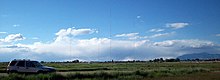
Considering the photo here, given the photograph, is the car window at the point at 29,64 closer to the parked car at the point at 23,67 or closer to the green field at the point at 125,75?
the parked car at the point at 23,67

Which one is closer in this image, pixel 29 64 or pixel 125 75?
pixel 29 64

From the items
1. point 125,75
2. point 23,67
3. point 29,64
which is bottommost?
point 125,75

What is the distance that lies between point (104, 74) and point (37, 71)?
6.79 metres

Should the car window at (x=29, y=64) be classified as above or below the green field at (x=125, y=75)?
above

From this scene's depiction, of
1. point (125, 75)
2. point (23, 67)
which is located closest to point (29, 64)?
point (23, 67)

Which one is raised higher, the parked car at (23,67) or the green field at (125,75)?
the parked car at (23,67)

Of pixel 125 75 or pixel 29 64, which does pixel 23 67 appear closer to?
pixel 29 64

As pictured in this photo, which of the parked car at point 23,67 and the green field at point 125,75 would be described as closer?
the green field at point 125,75

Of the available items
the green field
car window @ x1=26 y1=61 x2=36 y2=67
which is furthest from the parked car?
the green field

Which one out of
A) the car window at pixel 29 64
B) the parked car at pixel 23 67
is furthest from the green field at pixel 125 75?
the car window at pixel 29 64

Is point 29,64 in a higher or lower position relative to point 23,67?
higher

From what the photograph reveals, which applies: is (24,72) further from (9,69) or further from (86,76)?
(86,76)

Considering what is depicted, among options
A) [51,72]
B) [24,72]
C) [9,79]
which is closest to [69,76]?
[51,72]

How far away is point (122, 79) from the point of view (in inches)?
1283
